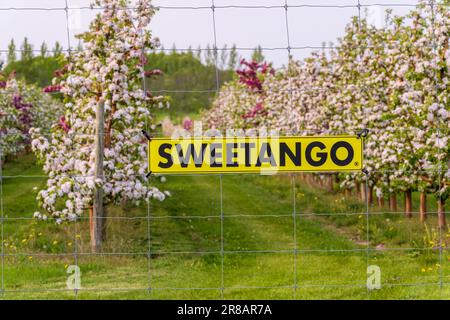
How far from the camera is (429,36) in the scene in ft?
51.1

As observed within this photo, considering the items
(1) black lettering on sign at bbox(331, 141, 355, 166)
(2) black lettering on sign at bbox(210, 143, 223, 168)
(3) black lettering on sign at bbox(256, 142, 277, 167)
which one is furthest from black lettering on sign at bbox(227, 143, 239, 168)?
(1) black lettering on sign at bbox(331, 141, 355, 166)

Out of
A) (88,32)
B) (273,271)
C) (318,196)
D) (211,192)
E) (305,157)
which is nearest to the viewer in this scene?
(305,157)

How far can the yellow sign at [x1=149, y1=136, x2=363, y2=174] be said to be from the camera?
9.20 meters

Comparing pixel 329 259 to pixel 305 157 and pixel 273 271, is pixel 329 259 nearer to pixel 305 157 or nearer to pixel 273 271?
pixel 273 271

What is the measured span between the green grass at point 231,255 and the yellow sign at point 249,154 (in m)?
0.66

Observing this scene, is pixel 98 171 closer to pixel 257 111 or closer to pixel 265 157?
pixel 265 157

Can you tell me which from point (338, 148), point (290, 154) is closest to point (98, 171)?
point (290, 154)

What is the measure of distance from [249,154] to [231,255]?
16.7 ft

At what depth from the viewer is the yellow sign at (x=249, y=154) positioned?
9.20m

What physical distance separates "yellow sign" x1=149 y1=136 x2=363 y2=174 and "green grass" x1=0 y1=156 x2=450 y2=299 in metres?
0.66

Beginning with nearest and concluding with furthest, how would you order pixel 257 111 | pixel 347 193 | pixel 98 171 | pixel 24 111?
pixel 98 171 < pixel 347 193 < pixel 257 111 < pixel 24 111

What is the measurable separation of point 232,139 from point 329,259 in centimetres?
464

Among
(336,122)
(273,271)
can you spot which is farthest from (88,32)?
(336,122)

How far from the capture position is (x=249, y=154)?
9250mm
